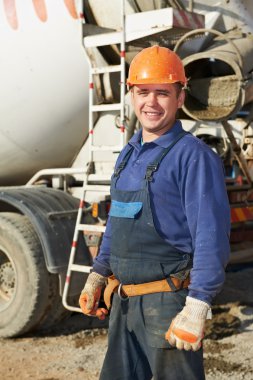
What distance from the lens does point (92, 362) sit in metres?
4.18

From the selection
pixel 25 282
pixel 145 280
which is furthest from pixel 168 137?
pixel 25 282

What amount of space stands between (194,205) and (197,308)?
372 mm

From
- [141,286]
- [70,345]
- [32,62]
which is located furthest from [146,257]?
[32,62]

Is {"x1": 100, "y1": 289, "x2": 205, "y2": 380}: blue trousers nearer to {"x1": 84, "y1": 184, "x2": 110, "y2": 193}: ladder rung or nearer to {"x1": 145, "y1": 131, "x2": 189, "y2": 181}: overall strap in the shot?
{"x1": 145, "y1": 131, "x2": 189, "y2": 181}: overall strap

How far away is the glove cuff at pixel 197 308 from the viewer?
6.90 feet

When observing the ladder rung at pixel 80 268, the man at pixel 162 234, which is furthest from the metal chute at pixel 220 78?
the man at pixel 162 234

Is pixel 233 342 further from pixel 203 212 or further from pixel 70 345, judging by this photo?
pixel 203 212

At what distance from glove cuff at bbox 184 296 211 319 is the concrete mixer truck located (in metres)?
2.32

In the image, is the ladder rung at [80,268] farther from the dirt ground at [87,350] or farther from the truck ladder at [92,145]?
the dirt ground at [87,350]

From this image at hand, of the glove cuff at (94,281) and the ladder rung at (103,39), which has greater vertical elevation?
the ladder rung at (103,39)

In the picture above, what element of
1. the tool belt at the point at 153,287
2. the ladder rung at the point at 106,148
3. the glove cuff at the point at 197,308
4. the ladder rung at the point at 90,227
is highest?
the glove cuff at the point at 197,308

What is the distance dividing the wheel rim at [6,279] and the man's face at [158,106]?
2806 mm

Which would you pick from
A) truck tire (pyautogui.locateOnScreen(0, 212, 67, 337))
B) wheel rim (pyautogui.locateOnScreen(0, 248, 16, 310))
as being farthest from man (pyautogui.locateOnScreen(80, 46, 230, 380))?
wheel rim (pyautogui.locateOnScreen(0, 248, 16, 310))

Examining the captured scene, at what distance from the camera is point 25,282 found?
4676mm
